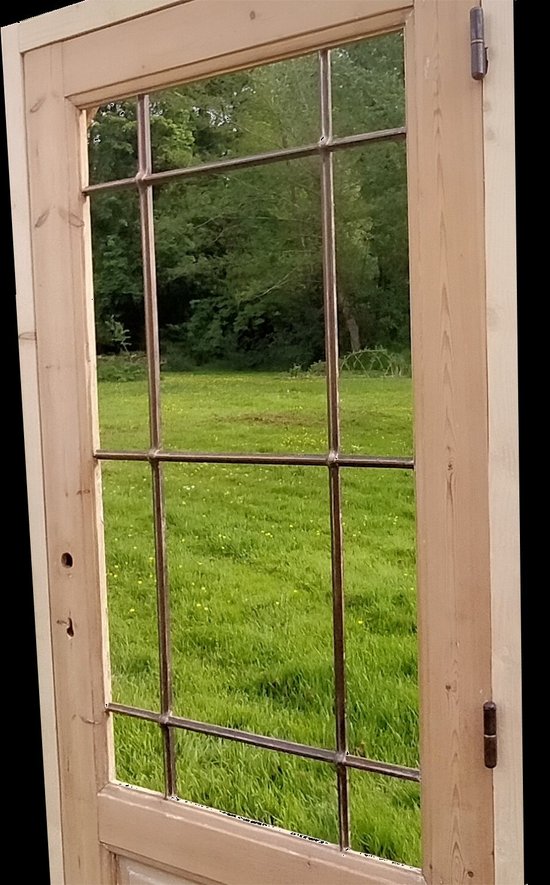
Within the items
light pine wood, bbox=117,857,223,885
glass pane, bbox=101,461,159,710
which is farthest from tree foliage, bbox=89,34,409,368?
light pine wood, bbox=117,857,223,885

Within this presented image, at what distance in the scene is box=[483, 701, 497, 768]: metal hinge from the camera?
1347 millimetres

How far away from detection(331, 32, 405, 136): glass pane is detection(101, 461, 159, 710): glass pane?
744 mm

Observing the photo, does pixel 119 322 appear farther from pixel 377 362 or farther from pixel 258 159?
pixel 377 362

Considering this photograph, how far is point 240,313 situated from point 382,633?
2.56 feet

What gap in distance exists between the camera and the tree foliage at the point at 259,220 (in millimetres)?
1479

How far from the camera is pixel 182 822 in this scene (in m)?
1.72

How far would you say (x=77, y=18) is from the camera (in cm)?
168

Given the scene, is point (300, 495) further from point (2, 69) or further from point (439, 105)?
point (2, 69)

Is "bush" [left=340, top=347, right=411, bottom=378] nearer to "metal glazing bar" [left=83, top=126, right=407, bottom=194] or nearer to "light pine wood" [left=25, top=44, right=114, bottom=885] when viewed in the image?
"metal glazing bar" [left=83, top=126, right=407, bottom=194]

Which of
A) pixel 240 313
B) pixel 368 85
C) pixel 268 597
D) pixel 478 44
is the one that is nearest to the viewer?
pixel 478 44

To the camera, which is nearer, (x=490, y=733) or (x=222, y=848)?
(x=490, y=733)

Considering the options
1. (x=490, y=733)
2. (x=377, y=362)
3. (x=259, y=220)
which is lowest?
(x=490, y=733)

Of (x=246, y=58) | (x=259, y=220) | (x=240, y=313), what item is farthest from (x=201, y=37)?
(x=240, y=313)

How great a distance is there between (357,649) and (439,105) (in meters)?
1.12
